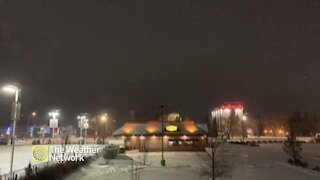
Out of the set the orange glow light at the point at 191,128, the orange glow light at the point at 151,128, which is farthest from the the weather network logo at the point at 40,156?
the orange glow light at the point at 191,128

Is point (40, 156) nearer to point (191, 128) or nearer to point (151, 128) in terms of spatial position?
point (151, 128)

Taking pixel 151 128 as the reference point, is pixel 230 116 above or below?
above

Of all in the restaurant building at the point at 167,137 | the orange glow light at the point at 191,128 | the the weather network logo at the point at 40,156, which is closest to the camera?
the the weather network logo at the point at 40,156

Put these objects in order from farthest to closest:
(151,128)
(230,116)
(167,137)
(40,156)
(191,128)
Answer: (230,116), (191,128), (151,128), (167,137), (40,156)

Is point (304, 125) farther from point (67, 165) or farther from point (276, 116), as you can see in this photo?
point (67, 165)

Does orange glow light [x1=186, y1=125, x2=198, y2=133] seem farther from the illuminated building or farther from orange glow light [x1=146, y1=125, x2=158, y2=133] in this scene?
the illuminated building

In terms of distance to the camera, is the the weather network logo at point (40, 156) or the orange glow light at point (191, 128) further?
the orange glow light at point (191, 128)

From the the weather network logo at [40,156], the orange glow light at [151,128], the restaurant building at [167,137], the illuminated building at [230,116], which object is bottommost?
the the weather network logo at [40,156]

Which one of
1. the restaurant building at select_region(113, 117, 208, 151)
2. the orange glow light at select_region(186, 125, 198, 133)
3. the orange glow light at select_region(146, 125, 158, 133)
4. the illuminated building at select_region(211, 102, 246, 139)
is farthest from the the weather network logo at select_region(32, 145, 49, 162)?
the illuminated building at select_region(211, 102, 246, 139)

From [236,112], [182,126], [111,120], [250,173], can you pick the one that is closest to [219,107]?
[236,112]

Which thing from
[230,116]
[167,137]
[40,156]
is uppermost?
[230,116]

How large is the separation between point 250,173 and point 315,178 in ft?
17.9

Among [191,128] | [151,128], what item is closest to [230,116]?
[191,128]

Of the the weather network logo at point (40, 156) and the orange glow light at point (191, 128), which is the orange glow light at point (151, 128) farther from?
A: the the weather network logo at point (40, 156)
